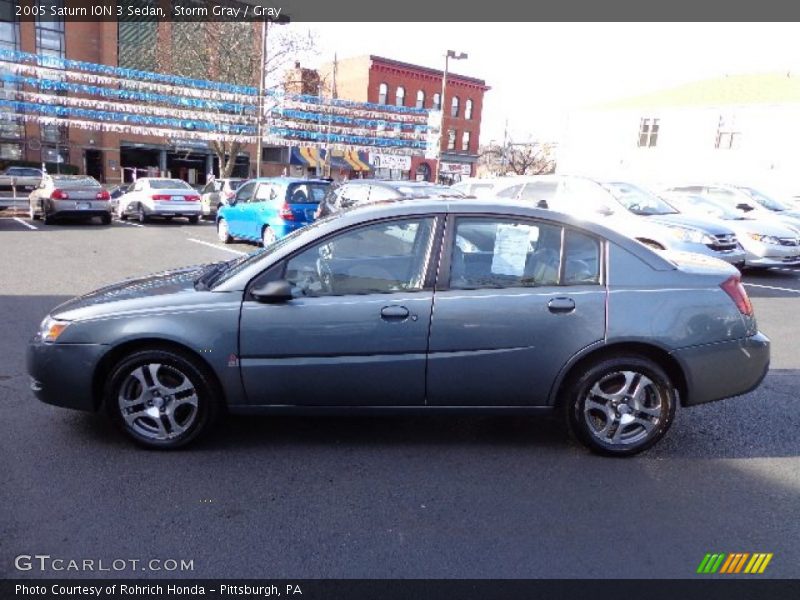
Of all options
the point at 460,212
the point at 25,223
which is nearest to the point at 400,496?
the point at 460,212

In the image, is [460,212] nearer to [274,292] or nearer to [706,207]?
[274,292]

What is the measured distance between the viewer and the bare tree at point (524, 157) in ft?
192

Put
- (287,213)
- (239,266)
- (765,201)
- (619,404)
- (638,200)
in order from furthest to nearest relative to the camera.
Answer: (765,201)
(287,213)
(638,200)
(239,266)
(619,404)

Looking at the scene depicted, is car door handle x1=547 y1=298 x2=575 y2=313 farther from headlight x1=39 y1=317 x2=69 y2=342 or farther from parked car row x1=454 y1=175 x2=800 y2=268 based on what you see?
parked car row x1=454 y1=175 x2=800 y2=268

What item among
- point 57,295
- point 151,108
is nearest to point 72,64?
point 151,108

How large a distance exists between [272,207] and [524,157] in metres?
49.1

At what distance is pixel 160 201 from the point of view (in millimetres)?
18047

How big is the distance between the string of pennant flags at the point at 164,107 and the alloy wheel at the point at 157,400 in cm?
2213

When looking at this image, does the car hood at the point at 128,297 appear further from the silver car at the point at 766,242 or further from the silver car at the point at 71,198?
the silver car at the point at 71,198

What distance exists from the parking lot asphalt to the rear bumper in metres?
0.42

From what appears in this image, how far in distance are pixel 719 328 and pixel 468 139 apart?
54.9 metres

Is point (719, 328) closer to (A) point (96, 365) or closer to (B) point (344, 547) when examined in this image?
(B) point (344, 547)

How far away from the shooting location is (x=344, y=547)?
9.29 ft

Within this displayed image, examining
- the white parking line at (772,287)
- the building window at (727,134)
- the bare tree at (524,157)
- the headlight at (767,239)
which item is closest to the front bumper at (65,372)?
the white parking line at (772,287)
